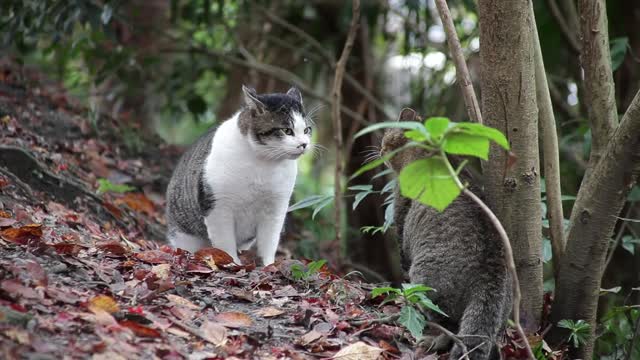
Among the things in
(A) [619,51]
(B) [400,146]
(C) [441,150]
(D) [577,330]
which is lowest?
(D) [577,330]

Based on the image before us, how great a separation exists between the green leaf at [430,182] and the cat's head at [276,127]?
2024mm

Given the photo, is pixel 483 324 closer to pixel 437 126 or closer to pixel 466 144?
pixel 466 144

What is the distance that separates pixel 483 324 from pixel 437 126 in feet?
4.19

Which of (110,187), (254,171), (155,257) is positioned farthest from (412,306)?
(110,187)

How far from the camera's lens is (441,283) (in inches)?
148

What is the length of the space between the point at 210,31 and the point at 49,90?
1.98m

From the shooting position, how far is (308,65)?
9766 millimetres

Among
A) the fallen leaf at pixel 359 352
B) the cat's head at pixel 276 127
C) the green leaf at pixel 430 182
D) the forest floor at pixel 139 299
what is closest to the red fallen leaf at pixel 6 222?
the forest floor at pixel 139 299

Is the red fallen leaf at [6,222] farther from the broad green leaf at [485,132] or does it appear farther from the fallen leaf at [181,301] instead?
the broad green leaf at [485,132]

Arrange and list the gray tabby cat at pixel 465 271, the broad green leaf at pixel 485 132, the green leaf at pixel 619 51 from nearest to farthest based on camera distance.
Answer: the broad green leaf at pixel 485 132 → the gray tabby cat at pixel 465 271 → the green leaf at pixel 619 51

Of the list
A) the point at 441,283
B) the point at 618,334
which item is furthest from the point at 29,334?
the point at 618,334

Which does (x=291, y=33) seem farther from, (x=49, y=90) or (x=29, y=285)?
(x=29, y=285)

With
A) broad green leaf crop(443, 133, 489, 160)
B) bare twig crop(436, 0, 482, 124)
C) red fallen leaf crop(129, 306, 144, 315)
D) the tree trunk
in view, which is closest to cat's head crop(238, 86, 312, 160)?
bare twig crop(436, 0, 482, 124)

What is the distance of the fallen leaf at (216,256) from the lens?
443 centimetres
